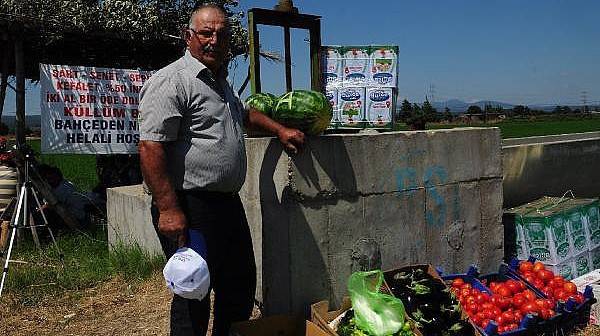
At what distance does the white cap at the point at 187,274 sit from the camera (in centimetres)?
291

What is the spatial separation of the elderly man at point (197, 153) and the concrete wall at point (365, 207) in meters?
0.62

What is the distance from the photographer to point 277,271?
3961mm

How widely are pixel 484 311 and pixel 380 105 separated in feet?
8.70

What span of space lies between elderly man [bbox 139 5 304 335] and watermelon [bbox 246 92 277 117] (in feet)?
2.37

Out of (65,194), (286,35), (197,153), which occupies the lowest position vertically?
(65,194)

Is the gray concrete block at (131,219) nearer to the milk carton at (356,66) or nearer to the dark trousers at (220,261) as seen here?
the milk carton at (356,66)

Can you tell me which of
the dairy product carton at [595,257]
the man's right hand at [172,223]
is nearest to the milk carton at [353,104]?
the dairy product carton at [595,257]

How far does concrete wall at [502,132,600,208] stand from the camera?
6.46 metres

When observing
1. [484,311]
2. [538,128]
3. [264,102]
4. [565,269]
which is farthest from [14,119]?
[538,128]

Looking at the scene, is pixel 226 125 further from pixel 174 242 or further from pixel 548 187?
pixel 548 187

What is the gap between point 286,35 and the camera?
228 inches

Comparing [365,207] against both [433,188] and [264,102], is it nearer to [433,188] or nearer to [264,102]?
[433,188]

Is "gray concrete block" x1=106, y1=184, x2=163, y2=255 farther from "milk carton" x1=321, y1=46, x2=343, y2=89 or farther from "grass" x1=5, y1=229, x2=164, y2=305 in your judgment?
"milk carton" x1=321, y1=46, x2=343, y2=89

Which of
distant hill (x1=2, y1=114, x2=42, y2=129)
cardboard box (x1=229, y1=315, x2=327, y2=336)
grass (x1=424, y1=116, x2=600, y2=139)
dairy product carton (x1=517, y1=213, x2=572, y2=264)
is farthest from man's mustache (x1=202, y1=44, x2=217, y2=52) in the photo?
grass (x1=424, y1=116, x2=600, y2=139)
